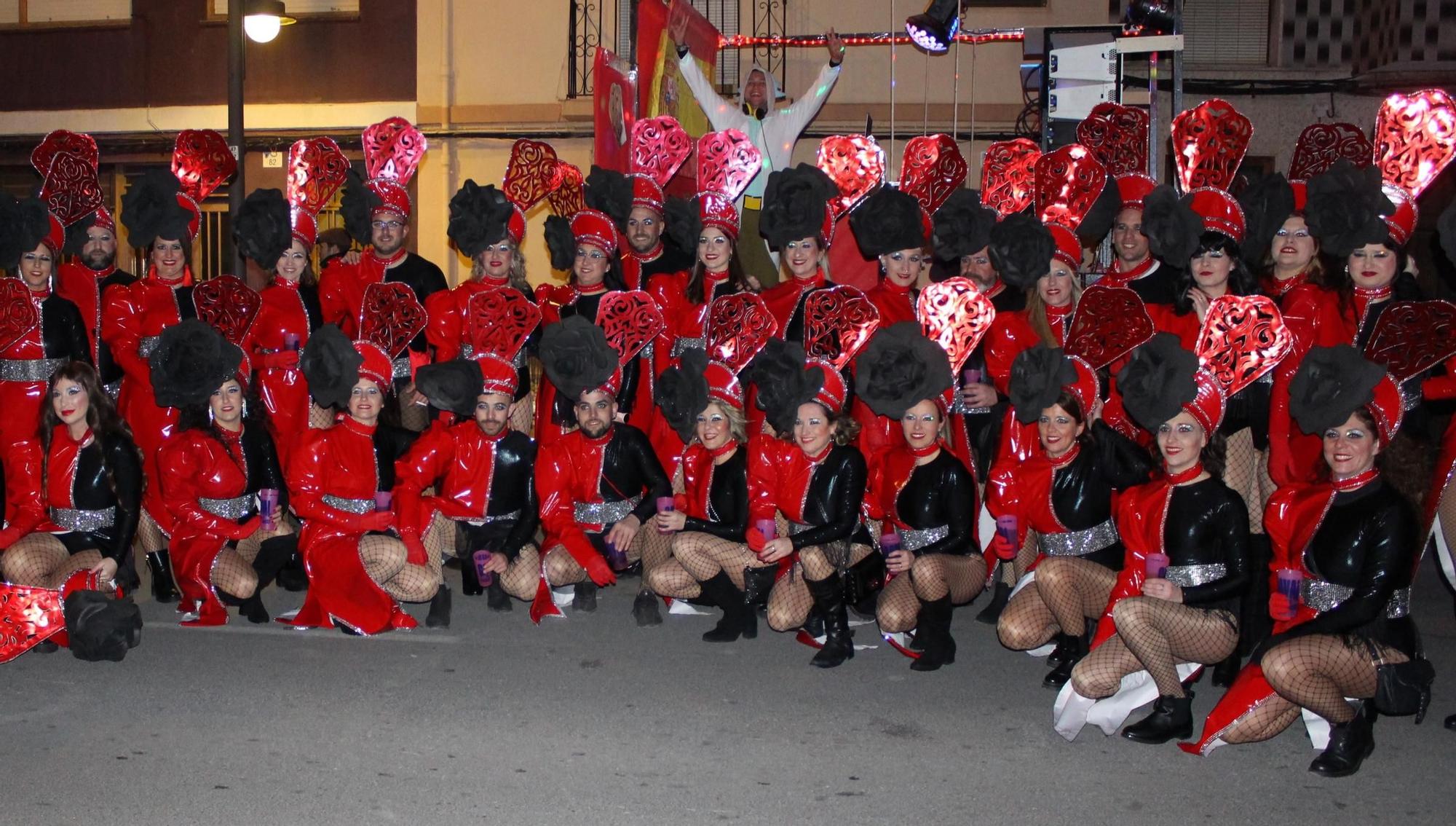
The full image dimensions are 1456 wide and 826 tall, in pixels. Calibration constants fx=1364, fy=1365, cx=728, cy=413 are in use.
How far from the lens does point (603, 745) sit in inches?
171

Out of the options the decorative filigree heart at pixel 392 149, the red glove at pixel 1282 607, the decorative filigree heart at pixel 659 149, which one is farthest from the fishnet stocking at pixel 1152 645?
the decorative filigree heart at pixel 392 149

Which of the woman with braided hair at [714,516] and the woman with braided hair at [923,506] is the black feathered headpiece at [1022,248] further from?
the woman with braided hair at [714,516]

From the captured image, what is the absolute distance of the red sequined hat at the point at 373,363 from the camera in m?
5.84

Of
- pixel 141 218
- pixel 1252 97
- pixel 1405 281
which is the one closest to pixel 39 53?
pixel 141 218

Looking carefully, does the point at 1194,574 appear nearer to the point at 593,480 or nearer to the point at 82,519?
the point at 593,480

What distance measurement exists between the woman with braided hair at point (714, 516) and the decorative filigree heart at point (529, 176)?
2.32 metres

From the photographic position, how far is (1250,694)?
14.0 ft

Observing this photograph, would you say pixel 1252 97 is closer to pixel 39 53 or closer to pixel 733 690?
pixel 733 690

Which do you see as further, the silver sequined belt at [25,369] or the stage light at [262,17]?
the stage light at [262,17]

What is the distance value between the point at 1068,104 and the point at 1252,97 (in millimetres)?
4249

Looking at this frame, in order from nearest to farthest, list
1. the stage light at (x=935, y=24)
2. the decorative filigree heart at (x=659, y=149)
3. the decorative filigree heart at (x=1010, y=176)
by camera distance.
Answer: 1. the decorative filigree heart at (x=1010, y=176)
2. the decorative filigree heart at (x=659, y=149)
3. the stage light at (x=935, y=24)

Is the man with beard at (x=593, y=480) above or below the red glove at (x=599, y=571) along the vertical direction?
above

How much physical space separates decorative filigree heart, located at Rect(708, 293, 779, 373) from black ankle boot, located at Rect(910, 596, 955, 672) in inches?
53.8

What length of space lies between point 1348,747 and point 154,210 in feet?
18.8
